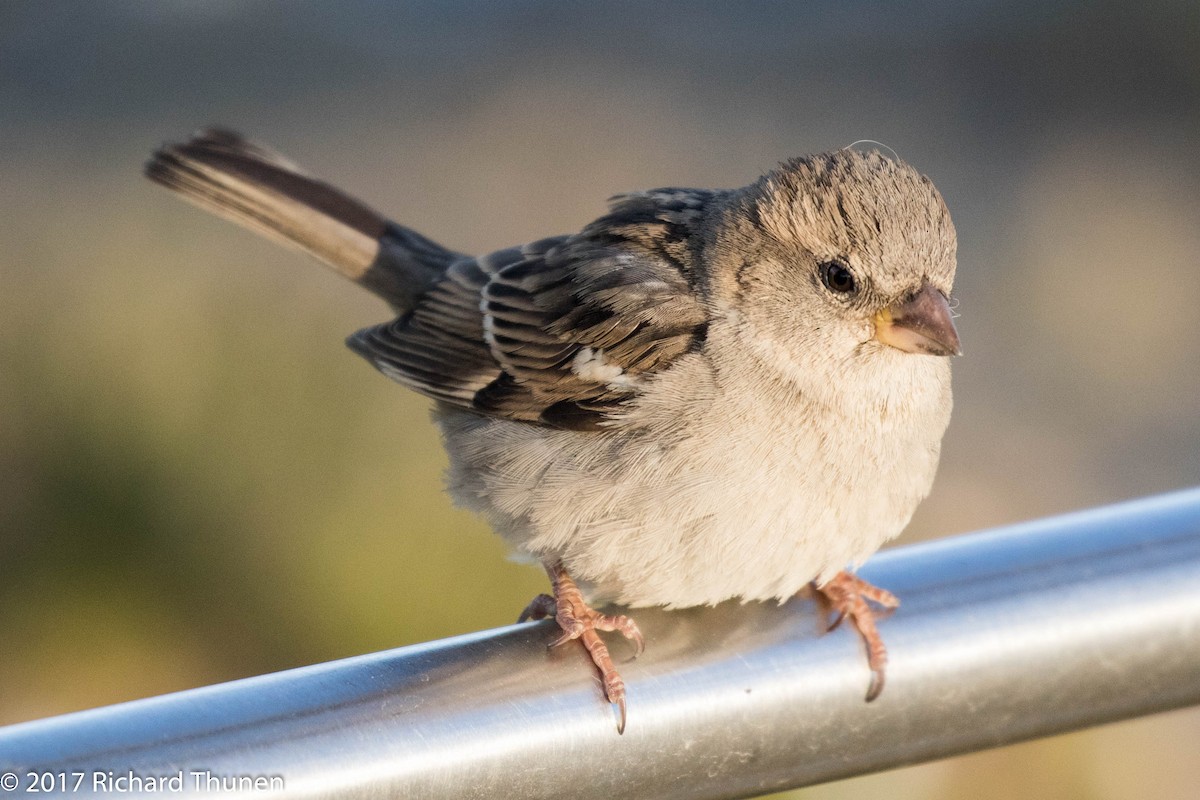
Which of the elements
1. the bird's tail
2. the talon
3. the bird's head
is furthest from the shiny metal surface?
the bird's tail

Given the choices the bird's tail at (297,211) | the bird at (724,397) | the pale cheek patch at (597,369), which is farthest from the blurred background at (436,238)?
the pale cheek patch at (597,369)

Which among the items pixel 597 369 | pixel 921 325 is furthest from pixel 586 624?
pixel 921 325

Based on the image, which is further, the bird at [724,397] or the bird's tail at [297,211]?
the bird's tail at [297,211]

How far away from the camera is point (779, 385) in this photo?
102 inches

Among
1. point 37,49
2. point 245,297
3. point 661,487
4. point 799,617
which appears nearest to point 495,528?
point 661,487

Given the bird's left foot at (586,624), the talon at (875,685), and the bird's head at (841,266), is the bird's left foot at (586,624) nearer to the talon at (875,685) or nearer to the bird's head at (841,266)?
the talon at (875,685)

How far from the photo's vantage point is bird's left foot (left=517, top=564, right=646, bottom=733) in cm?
187

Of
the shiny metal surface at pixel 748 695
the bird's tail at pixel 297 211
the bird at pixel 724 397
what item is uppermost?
the bird's tail at pixel 297 211

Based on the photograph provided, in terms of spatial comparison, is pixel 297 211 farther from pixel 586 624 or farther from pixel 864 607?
pixel 864 607

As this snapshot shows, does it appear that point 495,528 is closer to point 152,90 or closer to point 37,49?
point 152,90

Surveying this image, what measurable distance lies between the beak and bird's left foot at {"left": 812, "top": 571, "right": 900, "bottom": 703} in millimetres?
437

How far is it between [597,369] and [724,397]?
1.05 feet

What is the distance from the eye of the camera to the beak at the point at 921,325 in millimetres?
2412

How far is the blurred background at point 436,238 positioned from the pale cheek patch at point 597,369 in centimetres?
158
